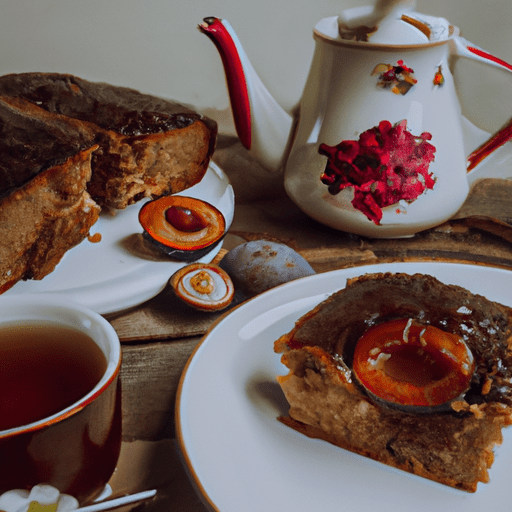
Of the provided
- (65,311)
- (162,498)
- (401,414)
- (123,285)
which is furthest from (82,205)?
(401,414)

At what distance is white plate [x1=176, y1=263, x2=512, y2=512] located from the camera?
581 millimetres

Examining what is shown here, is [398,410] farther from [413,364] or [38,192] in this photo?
[38,192]

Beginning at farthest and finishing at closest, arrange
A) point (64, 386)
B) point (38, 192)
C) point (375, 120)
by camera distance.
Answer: point (375, 120) < point (38, 192) < point (64, 386)

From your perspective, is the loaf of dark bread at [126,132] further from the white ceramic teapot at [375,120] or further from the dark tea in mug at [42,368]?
the dark tea in mug at [42,368]

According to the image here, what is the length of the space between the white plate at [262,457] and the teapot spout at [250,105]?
0.47 m

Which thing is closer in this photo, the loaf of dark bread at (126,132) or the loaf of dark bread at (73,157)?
the loaf of dark bread at (73,157)

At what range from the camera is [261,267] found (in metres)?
0.96

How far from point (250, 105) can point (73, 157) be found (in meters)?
0.34

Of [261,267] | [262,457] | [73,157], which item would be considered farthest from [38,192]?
[262,457]

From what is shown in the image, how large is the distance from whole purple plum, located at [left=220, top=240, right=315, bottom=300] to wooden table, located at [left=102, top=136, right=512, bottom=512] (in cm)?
8

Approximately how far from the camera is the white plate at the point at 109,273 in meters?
0.91

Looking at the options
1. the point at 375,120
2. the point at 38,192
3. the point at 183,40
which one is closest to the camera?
the point at 38,192

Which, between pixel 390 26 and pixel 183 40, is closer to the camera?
pixel 390 26

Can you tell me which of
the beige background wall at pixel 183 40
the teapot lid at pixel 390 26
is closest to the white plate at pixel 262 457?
the teapot lid at pixel 390 26
